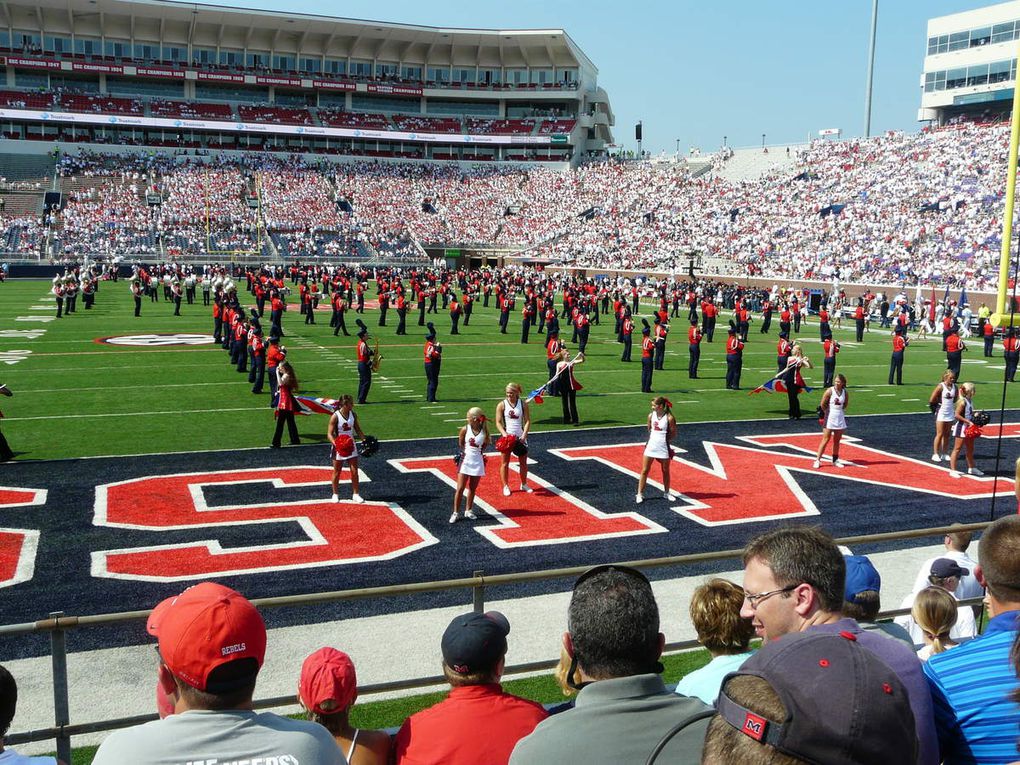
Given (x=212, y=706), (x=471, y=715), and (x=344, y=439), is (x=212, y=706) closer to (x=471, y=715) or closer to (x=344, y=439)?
(x=471, y=715)

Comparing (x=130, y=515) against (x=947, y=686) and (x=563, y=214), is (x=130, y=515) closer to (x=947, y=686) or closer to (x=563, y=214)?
(x=947, y=686)

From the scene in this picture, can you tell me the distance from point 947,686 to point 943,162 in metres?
53.9

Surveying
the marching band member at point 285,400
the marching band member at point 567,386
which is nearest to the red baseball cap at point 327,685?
the marching band member at point 285,400

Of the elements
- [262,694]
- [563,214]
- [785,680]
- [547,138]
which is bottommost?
[262,694]

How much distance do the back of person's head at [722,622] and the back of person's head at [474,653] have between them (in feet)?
2.73

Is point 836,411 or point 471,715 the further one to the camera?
point 836,411

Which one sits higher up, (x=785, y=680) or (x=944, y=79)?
(x=944, y=79)

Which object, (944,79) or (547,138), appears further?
(547,138)

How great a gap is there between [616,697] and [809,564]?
73 centimetres

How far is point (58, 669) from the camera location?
410 cm

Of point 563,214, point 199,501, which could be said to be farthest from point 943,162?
point 199,501

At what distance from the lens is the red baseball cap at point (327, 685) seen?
10.2 ft

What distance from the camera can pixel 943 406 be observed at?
519 inches

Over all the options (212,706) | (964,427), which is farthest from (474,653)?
(964,427)
